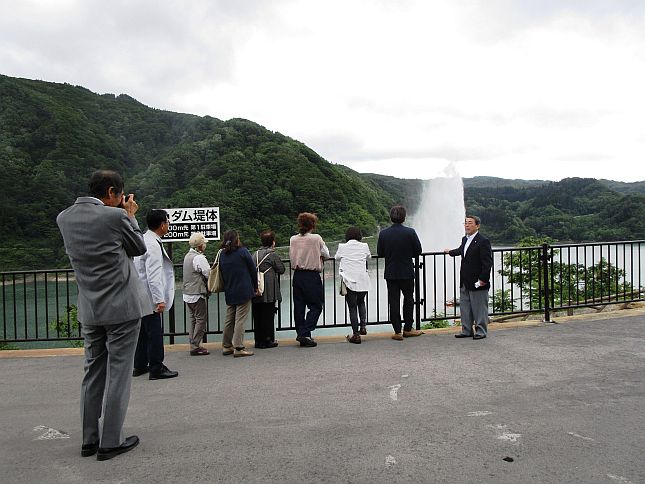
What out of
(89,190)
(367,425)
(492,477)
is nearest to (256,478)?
(367,425)

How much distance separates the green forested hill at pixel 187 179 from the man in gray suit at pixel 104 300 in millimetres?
42519

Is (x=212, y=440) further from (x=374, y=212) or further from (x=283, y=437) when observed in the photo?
(x=374, y=212)

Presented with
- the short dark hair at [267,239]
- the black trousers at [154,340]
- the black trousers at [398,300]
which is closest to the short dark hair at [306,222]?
the short dark hair at [267,239]

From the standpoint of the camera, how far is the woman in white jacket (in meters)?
7.07

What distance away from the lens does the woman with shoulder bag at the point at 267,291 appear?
266 inches

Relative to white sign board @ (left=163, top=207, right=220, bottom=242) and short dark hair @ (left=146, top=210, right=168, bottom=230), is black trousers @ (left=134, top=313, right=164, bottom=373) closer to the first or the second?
short dark hair @ (left=146, top=210, right=168, bottom=230)

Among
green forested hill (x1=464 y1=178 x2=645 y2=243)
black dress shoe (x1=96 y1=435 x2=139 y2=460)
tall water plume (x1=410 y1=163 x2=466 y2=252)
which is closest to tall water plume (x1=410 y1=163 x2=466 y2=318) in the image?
tall water plume (x1=410 y1=163 x2=466 y2=252)

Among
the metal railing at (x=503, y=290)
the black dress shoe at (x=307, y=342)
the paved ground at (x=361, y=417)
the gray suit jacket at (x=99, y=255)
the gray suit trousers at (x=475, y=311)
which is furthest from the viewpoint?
the metal railing at (x=503, y=290)

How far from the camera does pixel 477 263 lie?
696 centimetres

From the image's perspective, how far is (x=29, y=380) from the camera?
555cm

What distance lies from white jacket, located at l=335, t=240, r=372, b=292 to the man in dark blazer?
0.29 m

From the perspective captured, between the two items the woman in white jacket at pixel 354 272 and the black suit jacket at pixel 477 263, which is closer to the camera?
the black suit jacket at pixel 477 263

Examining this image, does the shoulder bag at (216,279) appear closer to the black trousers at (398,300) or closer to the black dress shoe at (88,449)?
the black trousers at (398,300)

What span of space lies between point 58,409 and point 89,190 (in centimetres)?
227
